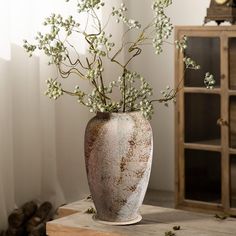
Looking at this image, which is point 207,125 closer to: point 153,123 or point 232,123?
point 232,123

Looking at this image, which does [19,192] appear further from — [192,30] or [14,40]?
[192,30]

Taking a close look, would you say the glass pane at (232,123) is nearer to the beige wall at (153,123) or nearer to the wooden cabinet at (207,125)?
the wooden cabinet at (207,125)

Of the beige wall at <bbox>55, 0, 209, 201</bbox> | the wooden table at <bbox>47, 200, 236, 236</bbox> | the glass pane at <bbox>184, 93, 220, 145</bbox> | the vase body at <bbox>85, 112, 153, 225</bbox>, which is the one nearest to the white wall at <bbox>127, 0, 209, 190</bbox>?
the beige wall at <bbox>55, 0, 209, 201</bbox>

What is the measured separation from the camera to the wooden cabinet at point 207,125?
3.26m

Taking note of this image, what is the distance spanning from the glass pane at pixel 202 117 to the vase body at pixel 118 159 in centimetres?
142

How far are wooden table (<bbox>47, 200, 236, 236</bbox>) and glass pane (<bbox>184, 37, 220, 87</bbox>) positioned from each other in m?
1.31

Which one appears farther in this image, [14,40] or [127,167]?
[14,40]

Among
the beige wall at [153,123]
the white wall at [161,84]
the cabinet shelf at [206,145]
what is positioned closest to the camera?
the cabinet shelf at [206,145]

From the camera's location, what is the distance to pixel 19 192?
324 cm

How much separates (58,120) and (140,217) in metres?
1.52

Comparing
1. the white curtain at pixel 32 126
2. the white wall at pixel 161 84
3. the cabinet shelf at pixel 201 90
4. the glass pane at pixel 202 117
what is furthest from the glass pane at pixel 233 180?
the white curtain at pixel 32 126

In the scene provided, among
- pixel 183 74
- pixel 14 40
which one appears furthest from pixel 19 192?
pixel 183 74

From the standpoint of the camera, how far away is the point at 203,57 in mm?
3311

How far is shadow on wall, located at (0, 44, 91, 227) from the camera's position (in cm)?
307
